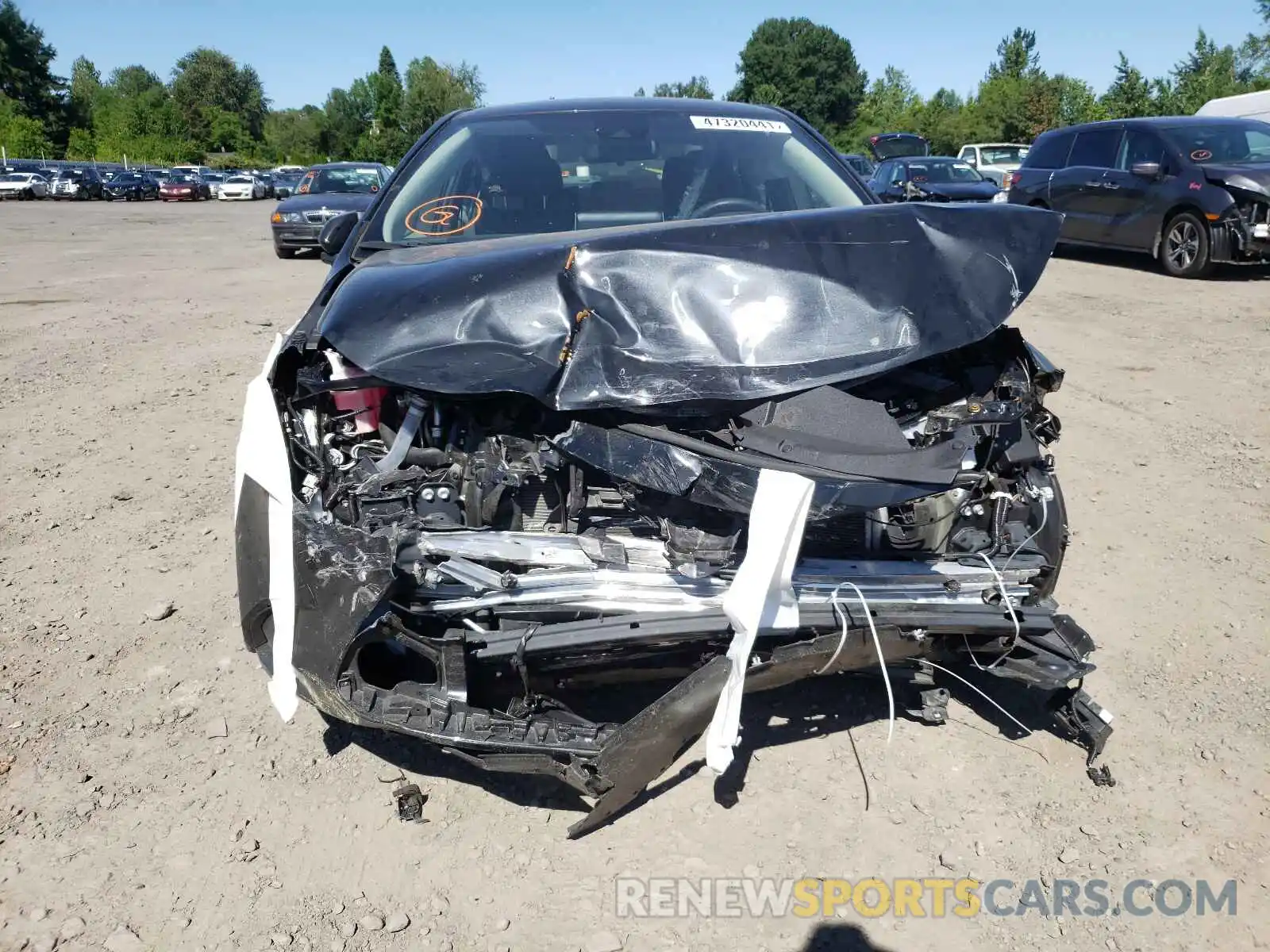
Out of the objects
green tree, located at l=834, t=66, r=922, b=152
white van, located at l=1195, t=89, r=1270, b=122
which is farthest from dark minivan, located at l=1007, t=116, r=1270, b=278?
green tree, located at l=834, t=66, r=922, b=152

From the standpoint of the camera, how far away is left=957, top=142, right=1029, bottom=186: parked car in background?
67.8ft

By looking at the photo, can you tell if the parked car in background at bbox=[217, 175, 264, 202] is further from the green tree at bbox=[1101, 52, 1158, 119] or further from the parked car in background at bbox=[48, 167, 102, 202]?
the green tree at bbox=[1101, 52, 1158, 119]

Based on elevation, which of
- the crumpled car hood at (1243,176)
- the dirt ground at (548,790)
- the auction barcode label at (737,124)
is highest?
the crumpled car hood at (1243,176)

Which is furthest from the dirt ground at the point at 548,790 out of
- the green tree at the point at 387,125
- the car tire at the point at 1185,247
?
the green tree at the point at 387,125

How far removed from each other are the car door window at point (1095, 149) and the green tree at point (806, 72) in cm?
6383

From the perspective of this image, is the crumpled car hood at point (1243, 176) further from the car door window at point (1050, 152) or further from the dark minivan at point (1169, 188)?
the car door window at point (1050, 152)

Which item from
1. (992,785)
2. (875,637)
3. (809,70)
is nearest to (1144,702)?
(992,785)

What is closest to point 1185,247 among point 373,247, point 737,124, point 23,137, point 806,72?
point 737,124

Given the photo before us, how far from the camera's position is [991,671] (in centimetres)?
259

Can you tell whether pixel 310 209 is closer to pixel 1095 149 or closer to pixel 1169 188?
pixel 1095 149

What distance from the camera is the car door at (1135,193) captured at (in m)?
10.8

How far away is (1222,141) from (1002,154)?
12.0 m

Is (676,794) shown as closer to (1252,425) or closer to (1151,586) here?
(1151,586)

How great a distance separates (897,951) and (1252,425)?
4793 millimetres
